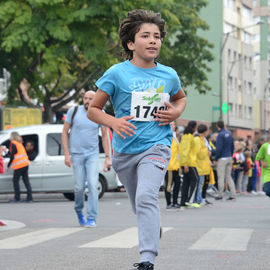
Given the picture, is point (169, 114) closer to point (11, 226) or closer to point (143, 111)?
point (143, 111)

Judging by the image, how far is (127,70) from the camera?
18.8 feet

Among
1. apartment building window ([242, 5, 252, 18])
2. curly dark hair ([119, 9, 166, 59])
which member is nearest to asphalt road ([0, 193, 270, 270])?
curly dark hair ([119, 9, 166, 59])

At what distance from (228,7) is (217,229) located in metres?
65.2

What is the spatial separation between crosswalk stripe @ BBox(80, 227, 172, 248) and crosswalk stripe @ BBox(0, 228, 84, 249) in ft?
2.16

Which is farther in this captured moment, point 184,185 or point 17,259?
point 184,185

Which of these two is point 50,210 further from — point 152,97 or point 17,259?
point 152,97

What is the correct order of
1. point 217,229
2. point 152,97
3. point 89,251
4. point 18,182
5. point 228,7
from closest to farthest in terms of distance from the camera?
1. point 152,97
2. point 89,251
3. point 217,229
4. point 18,182
5. point 228,7

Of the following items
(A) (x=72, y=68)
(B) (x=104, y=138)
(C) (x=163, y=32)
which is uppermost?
(A) (x=72, y=68)

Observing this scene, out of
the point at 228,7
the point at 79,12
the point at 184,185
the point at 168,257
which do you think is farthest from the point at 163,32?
the point at 228,7

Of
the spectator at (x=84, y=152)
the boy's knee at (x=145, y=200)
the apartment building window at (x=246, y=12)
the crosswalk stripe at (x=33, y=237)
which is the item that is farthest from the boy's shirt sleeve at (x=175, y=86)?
the apartment building window at (x=246, y=12)

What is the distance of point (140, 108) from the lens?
5.64m

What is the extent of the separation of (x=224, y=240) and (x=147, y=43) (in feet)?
12.1

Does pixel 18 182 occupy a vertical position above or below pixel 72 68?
below

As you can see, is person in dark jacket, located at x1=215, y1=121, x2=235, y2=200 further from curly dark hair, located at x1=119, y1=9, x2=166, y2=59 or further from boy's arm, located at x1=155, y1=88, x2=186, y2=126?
curly dark hair, located at x1=119, y1=9, x2=166, y2=59
